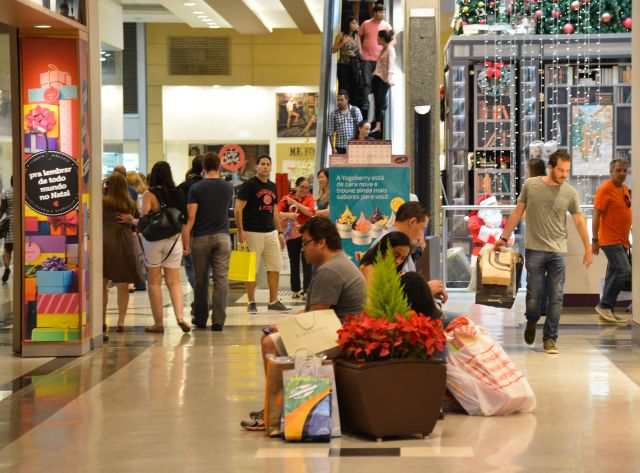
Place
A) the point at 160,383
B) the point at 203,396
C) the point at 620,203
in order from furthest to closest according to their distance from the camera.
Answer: the point at 620,203
the point at 160,383
the point at 203,396

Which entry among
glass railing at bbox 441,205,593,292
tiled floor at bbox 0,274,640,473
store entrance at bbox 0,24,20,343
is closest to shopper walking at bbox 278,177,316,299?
glass railing at bbox 441,205,593,292

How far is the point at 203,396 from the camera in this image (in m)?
7.26

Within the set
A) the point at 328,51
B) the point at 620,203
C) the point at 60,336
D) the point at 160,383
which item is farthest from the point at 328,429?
the point at 328,51

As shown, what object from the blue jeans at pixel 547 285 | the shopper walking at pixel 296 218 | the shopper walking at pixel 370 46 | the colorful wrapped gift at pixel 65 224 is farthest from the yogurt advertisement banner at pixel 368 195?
the shopper walking at pixel 370 46

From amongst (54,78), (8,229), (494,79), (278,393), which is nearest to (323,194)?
(8,229)

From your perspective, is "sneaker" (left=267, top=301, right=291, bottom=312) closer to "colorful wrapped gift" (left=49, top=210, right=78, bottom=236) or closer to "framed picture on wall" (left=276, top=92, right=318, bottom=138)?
"colorful wrapped gift" (left=49, top=210, right=78, bottom=236)

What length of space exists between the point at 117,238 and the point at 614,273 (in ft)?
15.1

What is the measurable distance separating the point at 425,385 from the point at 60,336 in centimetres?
401

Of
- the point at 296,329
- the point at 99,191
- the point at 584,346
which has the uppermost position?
the point at 99,191

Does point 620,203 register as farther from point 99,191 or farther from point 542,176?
point 99,191

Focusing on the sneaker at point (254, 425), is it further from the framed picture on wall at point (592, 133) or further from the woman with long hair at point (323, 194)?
the framed picture on wall at point (592, 133)

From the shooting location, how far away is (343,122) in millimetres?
14289

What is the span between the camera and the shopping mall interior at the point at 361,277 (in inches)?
229

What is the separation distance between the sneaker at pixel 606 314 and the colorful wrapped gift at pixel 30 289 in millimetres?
5278
